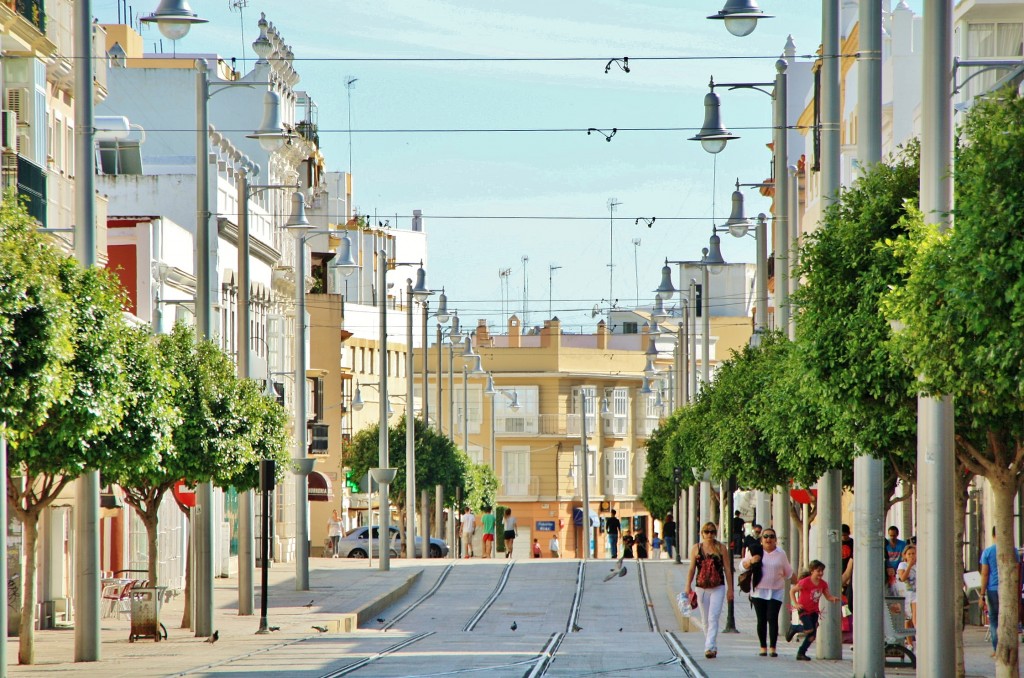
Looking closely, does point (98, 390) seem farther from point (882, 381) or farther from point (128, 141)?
point (128, 141)

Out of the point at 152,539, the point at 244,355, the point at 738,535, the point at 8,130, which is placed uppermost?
the point at 8,130

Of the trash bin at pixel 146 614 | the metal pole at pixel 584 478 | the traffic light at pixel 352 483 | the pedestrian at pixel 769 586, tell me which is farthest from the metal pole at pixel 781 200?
the metal pole at pixel 584 478

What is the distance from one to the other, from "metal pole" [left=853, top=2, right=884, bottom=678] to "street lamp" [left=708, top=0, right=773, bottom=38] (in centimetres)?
292

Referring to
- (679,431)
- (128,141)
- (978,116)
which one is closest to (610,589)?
(679,431)

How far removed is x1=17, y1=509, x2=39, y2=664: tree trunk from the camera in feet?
67.6

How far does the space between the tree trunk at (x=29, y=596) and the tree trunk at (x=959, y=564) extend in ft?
33.2

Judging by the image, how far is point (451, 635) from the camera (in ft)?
101

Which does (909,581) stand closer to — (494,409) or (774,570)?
(774,570)

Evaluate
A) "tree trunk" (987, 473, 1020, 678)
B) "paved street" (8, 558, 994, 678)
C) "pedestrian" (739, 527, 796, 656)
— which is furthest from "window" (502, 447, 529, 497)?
"tree trunk" (987, 473, 1020, 678)

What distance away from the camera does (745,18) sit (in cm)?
1978

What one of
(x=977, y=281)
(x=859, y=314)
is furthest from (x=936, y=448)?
(x=977, y=281)

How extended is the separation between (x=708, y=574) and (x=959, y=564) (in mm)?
7109

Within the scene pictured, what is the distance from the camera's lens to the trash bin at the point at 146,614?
83.8ft

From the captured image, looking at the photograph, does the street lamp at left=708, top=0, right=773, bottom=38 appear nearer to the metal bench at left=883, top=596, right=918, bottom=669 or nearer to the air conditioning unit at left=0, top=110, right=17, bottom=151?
the metal bench at left=883, top=596, right=918, bottom=669
